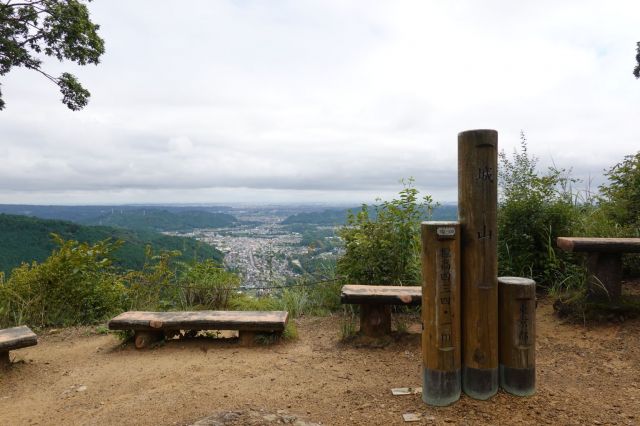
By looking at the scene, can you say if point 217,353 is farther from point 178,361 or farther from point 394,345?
point 394,345

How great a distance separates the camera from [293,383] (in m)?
3.68

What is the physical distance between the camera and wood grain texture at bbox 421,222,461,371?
9.66ft

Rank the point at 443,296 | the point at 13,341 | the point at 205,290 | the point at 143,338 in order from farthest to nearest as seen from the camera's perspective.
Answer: the point at 205,290 → the point at 143,338 → the point at 13,341 → the point at 443,296

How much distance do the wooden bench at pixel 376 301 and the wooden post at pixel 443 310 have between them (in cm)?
141

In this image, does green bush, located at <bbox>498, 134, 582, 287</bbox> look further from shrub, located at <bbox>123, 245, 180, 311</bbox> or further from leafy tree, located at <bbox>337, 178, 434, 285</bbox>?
shrub, located at <bbox>123, 245, 180, 311</bbox>

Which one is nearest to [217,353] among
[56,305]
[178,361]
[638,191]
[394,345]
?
[178,361]

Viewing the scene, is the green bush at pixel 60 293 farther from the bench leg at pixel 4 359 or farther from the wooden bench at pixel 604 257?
the wooden bench at pixel 604 257

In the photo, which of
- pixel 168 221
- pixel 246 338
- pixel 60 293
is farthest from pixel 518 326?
pixel 168 221

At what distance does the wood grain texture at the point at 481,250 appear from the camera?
296 centimetres

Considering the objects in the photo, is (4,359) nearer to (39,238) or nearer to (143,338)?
(143,338)

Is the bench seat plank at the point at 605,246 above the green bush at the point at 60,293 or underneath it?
above

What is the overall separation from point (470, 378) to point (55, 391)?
12.2 ft

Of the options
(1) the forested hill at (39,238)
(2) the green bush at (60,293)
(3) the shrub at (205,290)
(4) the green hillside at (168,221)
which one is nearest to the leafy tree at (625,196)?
(3) the shrub at (205,290)

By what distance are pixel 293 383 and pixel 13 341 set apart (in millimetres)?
2950
